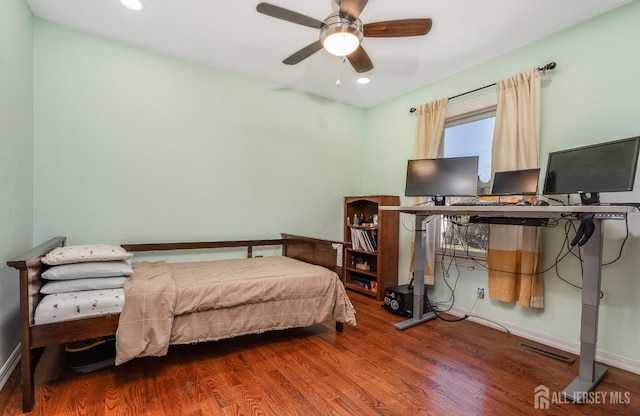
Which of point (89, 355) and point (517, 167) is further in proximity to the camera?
point (517, 167)

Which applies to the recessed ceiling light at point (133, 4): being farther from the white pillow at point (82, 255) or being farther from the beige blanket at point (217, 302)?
the beige blanket at point (217, 302)

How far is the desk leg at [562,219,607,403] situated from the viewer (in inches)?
67.4

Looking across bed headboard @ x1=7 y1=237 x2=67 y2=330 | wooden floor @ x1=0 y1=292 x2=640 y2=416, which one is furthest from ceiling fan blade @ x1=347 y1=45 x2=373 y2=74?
bed headboard @ x1=7 y1=237 x2=67 y2=330

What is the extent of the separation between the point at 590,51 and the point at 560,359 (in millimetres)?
2235

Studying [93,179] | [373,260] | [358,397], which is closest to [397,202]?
[373,260]

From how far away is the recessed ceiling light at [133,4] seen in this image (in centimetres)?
215

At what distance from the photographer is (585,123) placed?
2225 millimetres

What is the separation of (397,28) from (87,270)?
2.45 metres

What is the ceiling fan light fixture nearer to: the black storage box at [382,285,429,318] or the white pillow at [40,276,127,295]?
the white pillow at [40,276,127,295]

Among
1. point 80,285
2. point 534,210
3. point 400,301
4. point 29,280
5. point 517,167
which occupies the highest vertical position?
point 517,167

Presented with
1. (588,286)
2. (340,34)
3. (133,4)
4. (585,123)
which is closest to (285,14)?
(340,34)

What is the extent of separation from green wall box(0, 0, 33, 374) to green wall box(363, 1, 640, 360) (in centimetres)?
350

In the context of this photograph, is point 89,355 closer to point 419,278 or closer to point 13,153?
point 13,153

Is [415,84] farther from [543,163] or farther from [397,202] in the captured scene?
[543,163]
